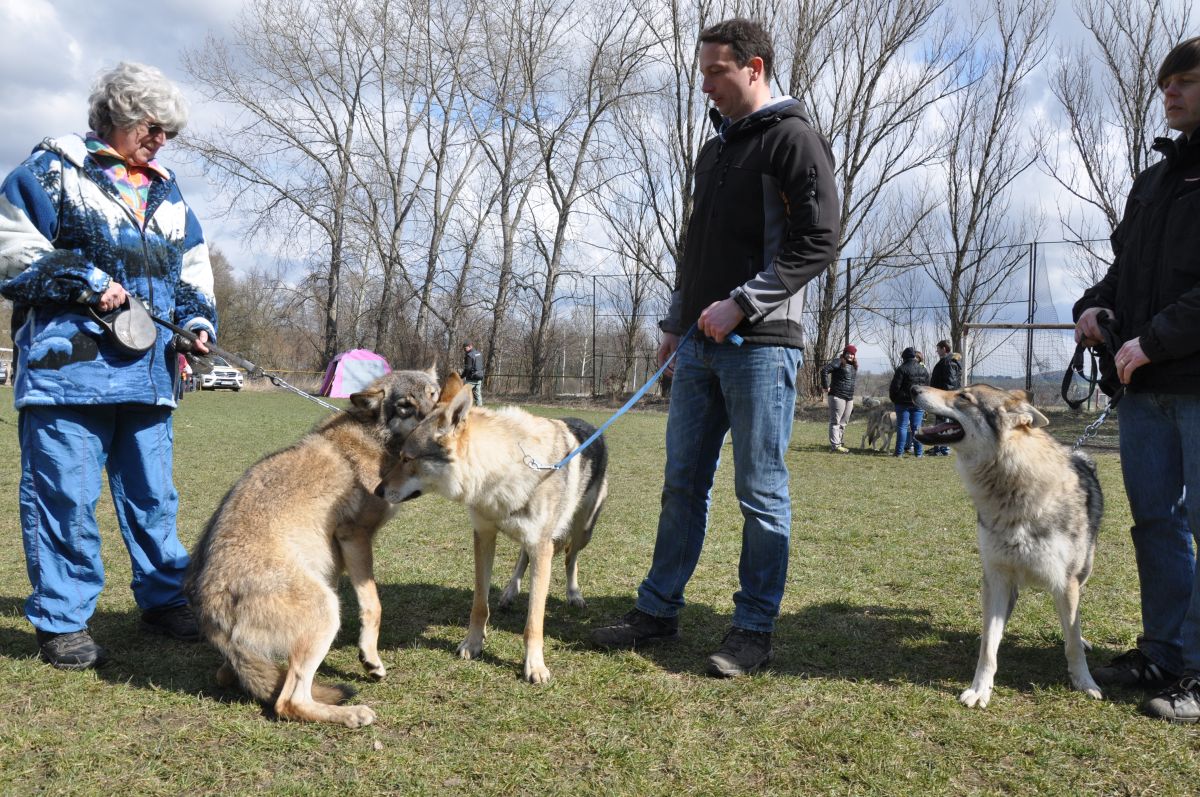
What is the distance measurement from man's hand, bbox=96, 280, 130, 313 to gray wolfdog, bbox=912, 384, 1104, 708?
369 cm

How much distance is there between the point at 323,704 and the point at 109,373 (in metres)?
1.80

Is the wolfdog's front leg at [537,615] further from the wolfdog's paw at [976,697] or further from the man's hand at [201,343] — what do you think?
the man's hand at [201,343]

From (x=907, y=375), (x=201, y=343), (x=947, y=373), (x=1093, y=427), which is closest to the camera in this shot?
(x=201, y=343)

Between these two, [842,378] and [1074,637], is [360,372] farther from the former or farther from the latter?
[842,378]

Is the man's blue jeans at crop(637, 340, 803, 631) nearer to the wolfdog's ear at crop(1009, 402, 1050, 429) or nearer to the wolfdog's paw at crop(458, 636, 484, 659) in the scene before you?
the wolfdog's paw at crop(458, 636, 484, 659)

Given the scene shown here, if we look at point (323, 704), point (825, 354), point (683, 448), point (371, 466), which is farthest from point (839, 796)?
point (825, 354)

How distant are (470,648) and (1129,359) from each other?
3166 mm

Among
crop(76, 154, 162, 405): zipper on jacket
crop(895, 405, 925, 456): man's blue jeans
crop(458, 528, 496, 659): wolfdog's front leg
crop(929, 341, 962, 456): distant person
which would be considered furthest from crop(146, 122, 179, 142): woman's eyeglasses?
crop(929, 341, 962, 456): distant person

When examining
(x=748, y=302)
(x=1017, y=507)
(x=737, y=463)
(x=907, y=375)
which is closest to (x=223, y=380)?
(x=907, y=375)

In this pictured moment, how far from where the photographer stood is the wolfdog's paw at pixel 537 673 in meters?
Result: 3.31

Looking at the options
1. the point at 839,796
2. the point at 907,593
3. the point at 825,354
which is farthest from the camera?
the point at 825,354

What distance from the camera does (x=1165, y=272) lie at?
306cm

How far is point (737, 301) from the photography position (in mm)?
3178

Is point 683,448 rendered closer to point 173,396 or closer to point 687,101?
point 173,396
